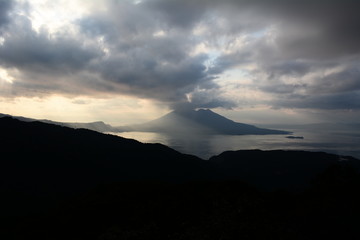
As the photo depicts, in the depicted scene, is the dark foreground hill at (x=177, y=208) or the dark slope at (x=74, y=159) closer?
the dark foreground hill at (x=177, y=208)

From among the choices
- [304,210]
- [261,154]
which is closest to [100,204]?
[304,210]

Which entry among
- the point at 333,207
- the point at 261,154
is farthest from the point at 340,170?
the point at 261,154

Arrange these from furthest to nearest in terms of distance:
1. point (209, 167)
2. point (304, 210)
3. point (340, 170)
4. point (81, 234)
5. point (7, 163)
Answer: point (209, 167)
point (7, 163)
point (340, 170)
point (304, 210)
point (81, 234)

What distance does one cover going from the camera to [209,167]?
130m

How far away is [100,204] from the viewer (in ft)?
92.4

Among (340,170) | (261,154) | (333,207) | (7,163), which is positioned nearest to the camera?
(333,207)

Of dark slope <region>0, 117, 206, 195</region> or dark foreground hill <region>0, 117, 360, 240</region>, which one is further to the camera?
dark slope <region>0, 117, 206, 195</region>

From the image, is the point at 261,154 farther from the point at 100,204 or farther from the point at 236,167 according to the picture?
the point at 100,204

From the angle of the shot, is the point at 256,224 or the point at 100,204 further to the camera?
the point at 100,204

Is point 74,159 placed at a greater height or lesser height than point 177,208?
lesser

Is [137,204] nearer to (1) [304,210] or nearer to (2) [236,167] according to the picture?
(1) [304,210]

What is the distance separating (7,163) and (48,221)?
90330 millimetres

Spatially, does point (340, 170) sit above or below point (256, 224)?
above

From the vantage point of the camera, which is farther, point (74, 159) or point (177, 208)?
point (74, 159)
